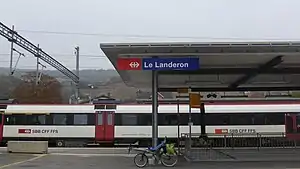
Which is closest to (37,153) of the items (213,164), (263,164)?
(213,164)

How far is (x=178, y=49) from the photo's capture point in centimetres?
1686

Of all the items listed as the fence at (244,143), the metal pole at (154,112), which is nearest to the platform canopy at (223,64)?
the metal pole at (154,112)

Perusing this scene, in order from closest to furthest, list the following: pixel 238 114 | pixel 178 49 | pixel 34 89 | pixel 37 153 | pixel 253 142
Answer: pixel 178 49 < pixel 37 153 < pixel 253 142 < pixel 238 114 < pixel 34 89

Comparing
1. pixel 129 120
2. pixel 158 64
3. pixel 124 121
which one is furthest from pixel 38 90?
pixel 158 64

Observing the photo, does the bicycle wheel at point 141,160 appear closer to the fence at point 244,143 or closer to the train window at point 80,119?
the fence at point 244,143

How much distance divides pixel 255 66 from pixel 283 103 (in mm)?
13518

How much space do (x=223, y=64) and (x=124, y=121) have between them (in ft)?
46.8

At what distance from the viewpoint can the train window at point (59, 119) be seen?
33.5 m

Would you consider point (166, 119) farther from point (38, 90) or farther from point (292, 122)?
point (38, 90)

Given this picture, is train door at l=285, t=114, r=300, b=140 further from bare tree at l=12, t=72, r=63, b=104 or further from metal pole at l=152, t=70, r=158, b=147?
bare tree at l=12, t=72, r=63, b=104

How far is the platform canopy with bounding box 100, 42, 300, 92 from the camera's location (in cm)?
1650

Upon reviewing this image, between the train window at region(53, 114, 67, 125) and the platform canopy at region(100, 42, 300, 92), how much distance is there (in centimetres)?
811

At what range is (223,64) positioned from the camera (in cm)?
2031

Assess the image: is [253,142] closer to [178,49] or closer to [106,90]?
[178,49]
